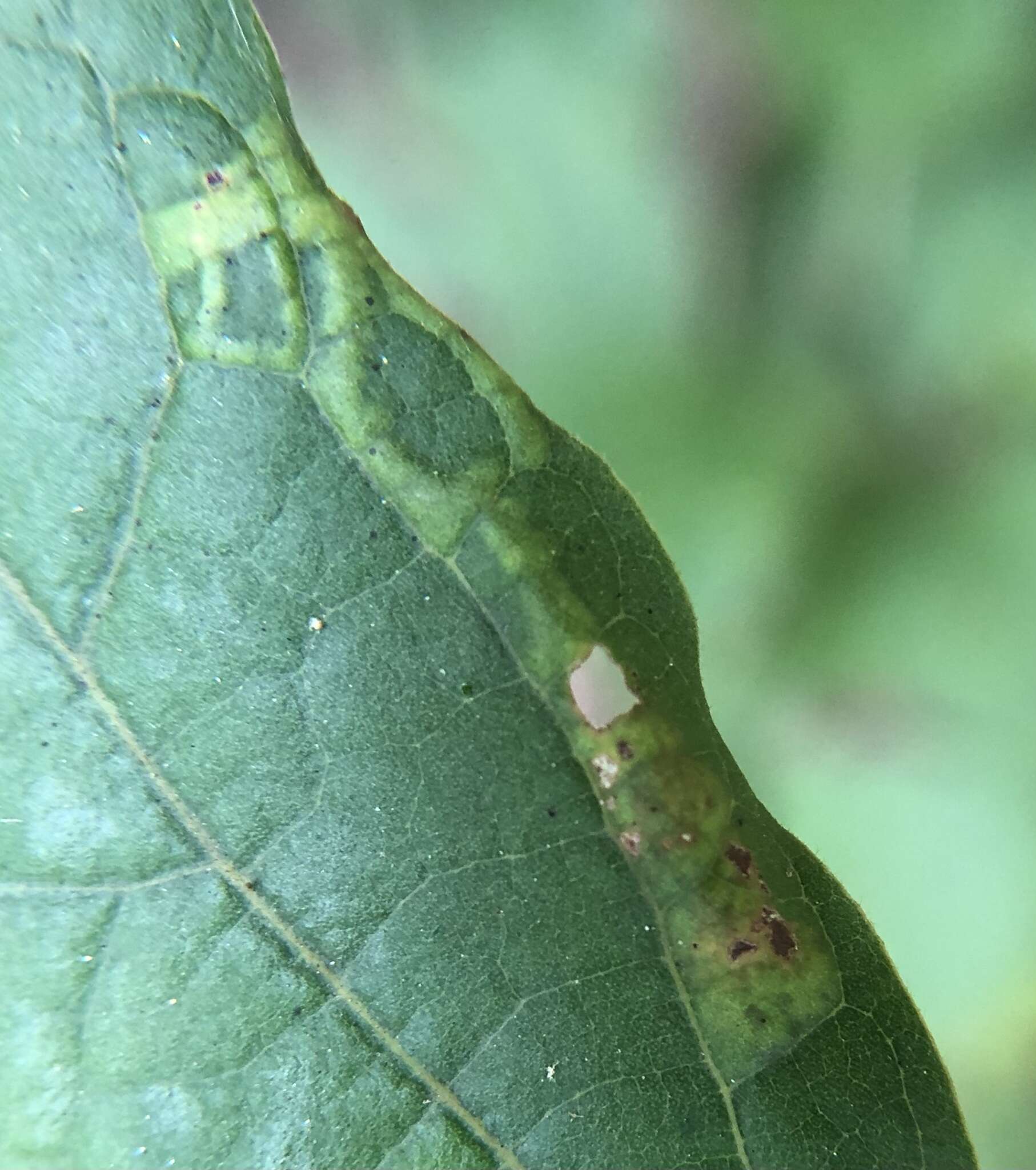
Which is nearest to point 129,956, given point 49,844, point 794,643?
point 49,844

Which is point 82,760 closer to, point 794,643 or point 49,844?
point 49,844

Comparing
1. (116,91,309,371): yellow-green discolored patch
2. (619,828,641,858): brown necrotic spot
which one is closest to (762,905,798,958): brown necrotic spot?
(619,828,641,858): brown necrotic spot

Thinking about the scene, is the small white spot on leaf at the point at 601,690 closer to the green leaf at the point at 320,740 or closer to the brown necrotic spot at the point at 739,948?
the green leaf at the point at 320,740

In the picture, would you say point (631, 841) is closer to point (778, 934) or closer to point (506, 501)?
point (778, 934)

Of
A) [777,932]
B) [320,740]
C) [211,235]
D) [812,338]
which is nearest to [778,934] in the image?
[777,932]

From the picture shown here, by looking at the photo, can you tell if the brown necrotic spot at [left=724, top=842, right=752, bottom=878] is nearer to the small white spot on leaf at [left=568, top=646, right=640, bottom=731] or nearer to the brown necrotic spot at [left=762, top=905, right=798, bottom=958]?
the brown necrotic spot at [left=762, top=905, right=798, bottom=958]

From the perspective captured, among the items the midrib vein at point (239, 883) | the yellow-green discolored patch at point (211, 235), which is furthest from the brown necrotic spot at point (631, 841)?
the yellow-green discolored patch at point (211, 235)

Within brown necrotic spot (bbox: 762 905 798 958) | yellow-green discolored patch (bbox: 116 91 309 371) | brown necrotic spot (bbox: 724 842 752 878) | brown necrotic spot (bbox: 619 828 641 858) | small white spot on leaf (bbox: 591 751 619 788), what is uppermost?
yellow-green discolored patch (bbox: 116 91 309 371)
